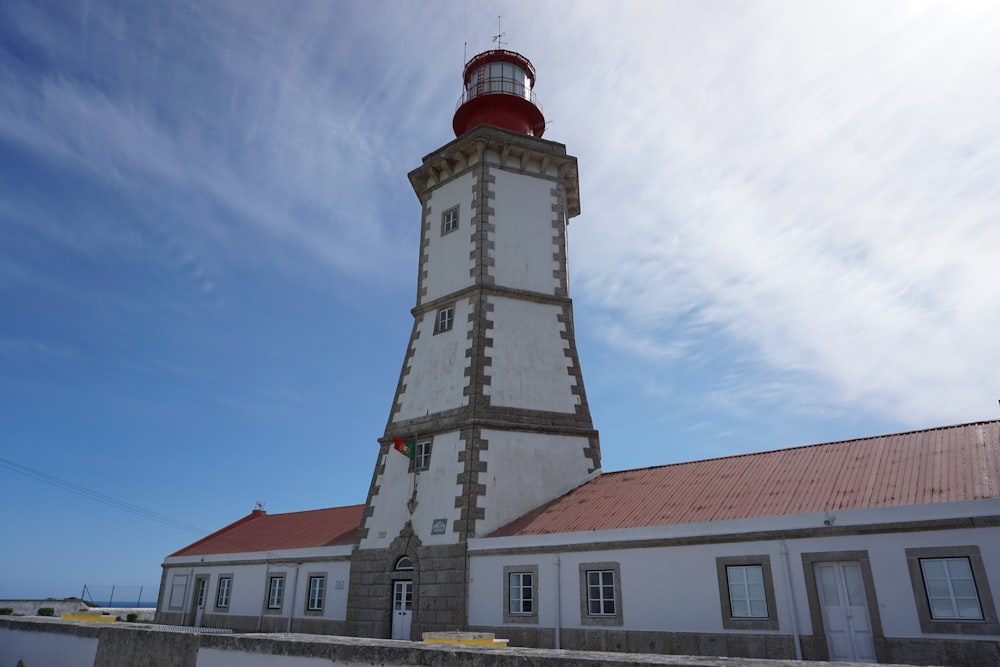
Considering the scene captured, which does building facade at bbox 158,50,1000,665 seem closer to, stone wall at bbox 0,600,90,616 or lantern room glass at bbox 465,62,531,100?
lantern room glass at bbox 465,62,531,100

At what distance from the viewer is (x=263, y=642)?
878 cm

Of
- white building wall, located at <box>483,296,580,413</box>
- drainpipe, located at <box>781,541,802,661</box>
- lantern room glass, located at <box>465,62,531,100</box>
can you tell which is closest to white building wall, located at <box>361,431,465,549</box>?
white building wall, located at <box>483,296,580,413</box>

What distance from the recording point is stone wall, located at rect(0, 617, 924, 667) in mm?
6043

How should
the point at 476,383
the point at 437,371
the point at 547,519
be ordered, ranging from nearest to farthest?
the point at 547,519 < the point at 476,383 < the point at 437,371

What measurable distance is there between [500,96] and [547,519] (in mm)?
15070

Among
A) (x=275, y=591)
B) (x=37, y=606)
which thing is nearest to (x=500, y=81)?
(x=275, y=591)

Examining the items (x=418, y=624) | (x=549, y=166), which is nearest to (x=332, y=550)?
(x=418, y=624)

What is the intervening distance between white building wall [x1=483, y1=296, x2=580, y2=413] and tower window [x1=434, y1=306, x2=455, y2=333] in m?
1.35

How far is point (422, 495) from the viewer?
59.3ft

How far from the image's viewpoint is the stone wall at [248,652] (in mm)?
6043

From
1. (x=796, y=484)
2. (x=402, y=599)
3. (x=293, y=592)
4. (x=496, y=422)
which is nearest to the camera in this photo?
(x=796, y=484)

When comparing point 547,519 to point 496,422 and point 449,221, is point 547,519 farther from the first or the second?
point 449,221

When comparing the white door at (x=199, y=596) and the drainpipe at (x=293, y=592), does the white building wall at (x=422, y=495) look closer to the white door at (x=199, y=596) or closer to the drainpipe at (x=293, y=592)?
the drainpipe at (x=293, y=592)

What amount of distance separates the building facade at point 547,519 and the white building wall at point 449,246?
7cm
